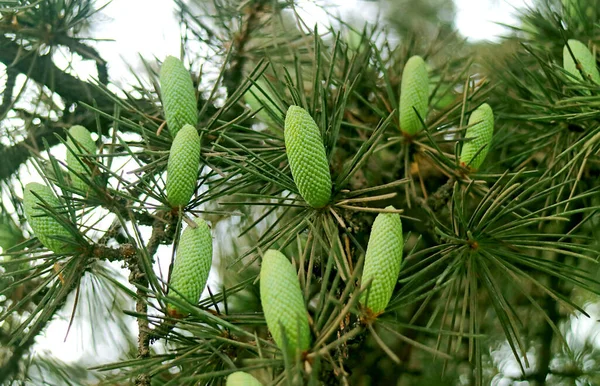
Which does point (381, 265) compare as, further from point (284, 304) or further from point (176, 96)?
point (176, 96)

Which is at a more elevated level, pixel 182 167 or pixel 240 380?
pixel 182 167

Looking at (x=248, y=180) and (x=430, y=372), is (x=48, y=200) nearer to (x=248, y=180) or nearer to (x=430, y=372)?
(x=248, y=180)

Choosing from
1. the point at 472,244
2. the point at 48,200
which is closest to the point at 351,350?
the point at 472,244

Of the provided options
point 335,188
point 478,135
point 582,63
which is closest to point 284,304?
point 335,188

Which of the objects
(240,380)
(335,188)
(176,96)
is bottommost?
(240,380)

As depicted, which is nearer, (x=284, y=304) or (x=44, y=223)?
(x=284, y=304)

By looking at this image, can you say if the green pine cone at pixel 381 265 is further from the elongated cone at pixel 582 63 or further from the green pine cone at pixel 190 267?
the elongated cone at pixel 582 63

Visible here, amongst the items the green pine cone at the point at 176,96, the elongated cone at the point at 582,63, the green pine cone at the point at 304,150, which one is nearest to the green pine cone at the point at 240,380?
the green pine cone at the point at 304,150
